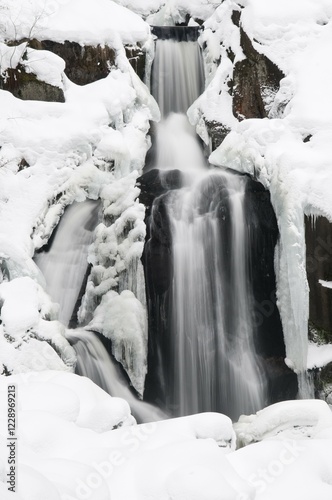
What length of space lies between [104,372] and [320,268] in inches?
130

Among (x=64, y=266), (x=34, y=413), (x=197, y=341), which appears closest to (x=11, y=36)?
(x=64, y=266)

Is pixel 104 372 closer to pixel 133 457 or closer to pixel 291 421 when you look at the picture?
pixel 291 421

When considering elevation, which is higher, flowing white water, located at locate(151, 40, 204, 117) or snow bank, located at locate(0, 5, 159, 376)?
flowing white water, located at locate(151, 40, 204, 117)

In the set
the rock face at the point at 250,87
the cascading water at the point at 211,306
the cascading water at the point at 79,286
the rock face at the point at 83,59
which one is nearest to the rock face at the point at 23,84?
the rock face at the point at 83,59

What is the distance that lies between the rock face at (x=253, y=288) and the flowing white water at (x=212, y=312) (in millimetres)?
113

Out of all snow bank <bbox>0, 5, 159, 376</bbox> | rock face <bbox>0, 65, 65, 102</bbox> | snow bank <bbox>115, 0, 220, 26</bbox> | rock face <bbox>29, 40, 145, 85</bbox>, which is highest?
snow bank <bbox>115, 0, 220, 26</bbox>

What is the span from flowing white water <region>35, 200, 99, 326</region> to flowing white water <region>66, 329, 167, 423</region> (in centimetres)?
57

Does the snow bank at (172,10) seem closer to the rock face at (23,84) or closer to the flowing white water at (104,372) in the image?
the rock face at (23,84)

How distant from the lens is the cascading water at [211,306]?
7258mm

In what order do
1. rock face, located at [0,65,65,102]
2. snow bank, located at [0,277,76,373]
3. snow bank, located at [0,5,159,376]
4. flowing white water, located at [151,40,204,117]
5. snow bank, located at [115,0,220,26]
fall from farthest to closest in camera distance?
snow bank, located at [115,0,220,26] → flowing white water, located at [151,40,204,117] → rock face, located at [0,65,65,102] → snow bank, located at [0,5,159,376] → snow bank, located at [0,277,76,373]

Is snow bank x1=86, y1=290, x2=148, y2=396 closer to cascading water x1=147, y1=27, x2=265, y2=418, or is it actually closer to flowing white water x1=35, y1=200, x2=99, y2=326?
cascading water x1=147, y1=27, x2=265, y2=418

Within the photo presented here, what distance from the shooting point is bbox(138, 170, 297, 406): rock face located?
24.3ft

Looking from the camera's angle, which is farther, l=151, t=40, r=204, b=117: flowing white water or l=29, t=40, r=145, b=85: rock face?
l=151, t=40, r=204, b=117: flowing white water

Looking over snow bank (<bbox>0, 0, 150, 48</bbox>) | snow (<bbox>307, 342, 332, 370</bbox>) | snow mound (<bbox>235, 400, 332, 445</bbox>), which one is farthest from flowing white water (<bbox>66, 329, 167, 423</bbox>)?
snow bank (<bbox>0, 0, 150, 48</bbox>)
